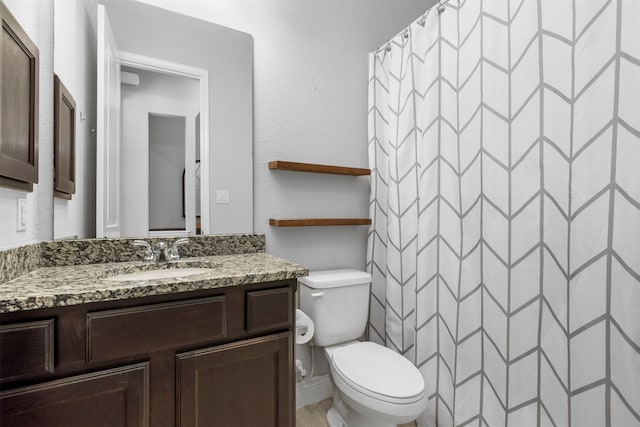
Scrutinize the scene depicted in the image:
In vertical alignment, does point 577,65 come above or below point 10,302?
above

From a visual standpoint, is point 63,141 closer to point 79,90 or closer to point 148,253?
point 79,90

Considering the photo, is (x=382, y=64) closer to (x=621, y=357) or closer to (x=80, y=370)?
(x=621, y=357)

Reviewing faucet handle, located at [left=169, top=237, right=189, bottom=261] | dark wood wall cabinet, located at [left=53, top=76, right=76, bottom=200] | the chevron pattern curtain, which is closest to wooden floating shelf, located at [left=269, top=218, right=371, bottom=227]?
the chevron pattern curtain

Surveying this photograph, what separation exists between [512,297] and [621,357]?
352 mm

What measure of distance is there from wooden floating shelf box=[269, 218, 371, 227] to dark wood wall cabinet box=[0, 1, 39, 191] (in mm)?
991

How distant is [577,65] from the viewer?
1.10m

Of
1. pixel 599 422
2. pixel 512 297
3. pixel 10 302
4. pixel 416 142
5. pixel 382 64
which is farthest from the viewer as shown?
pixel 382 64

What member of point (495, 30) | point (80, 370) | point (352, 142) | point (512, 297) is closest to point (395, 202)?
point (352, 142)

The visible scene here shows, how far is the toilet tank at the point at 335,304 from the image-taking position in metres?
1.65

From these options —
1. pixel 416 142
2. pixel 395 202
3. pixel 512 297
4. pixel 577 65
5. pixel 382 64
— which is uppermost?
pixel 382 64

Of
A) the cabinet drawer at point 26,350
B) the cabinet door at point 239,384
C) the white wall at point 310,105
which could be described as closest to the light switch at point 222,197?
the white wall at point 310,105

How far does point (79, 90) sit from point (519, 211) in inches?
73.5

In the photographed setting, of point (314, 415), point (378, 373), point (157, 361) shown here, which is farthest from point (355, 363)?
point (157, 361)

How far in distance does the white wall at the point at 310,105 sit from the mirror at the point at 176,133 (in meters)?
0.09
